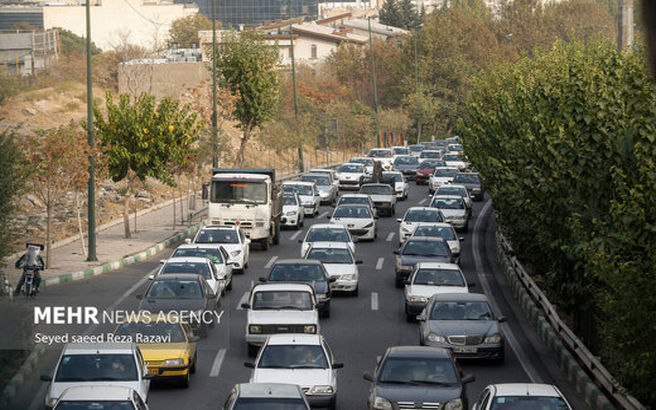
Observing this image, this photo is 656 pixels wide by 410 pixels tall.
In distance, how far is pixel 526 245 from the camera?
2577 cm

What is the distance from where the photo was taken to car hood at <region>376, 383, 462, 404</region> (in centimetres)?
1541

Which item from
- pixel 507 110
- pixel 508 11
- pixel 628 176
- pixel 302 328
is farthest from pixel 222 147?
pixel 508 11

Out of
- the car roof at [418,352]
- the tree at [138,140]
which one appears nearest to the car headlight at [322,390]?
the car roof at [418,352]

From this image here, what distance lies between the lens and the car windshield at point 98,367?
15922 millimetres

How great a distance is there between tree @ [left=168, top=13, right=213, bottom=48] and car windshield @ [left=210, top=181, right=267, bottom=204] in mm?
115569

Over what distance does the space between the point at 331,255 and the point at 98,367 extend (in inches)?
551

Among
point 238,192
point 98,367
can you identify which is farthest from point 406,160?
point 98,367

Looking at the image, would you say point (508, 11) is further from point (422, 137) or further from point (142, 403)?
point (142, 403)

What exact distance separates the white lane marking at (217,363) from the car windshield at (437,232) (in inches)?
534

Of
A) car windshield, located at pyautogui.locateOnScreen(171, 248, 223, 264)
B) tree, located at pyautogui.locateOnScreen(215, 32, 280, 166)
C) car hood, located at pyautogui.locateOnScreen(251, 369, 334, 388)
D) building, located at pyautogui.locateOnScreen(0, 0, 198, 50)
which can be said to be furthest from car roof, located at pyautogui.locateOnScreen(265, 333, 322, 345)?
building, located at pyautogui.locateOnScreen(0, 0, 198, 50)

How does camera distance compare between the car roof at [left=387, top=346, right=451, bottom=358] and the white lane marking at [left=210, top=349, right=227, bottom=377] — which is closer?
the car roof at [left=387, top=346, right=451, bottom=358]

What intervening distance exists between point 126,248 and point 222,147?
13.3 m

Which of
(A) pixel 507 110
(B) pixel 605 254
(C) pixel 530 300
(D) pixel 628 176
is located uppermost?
(A) pixel 507 110

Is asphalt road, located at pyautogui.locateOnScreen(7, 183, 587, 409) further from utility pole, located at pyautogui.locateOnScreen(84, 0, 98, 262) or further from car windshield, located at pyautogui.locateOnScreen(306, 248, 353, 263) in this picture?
utility pole, located at pyautogui.locateOnScreen(84, 0, 98, 262)
